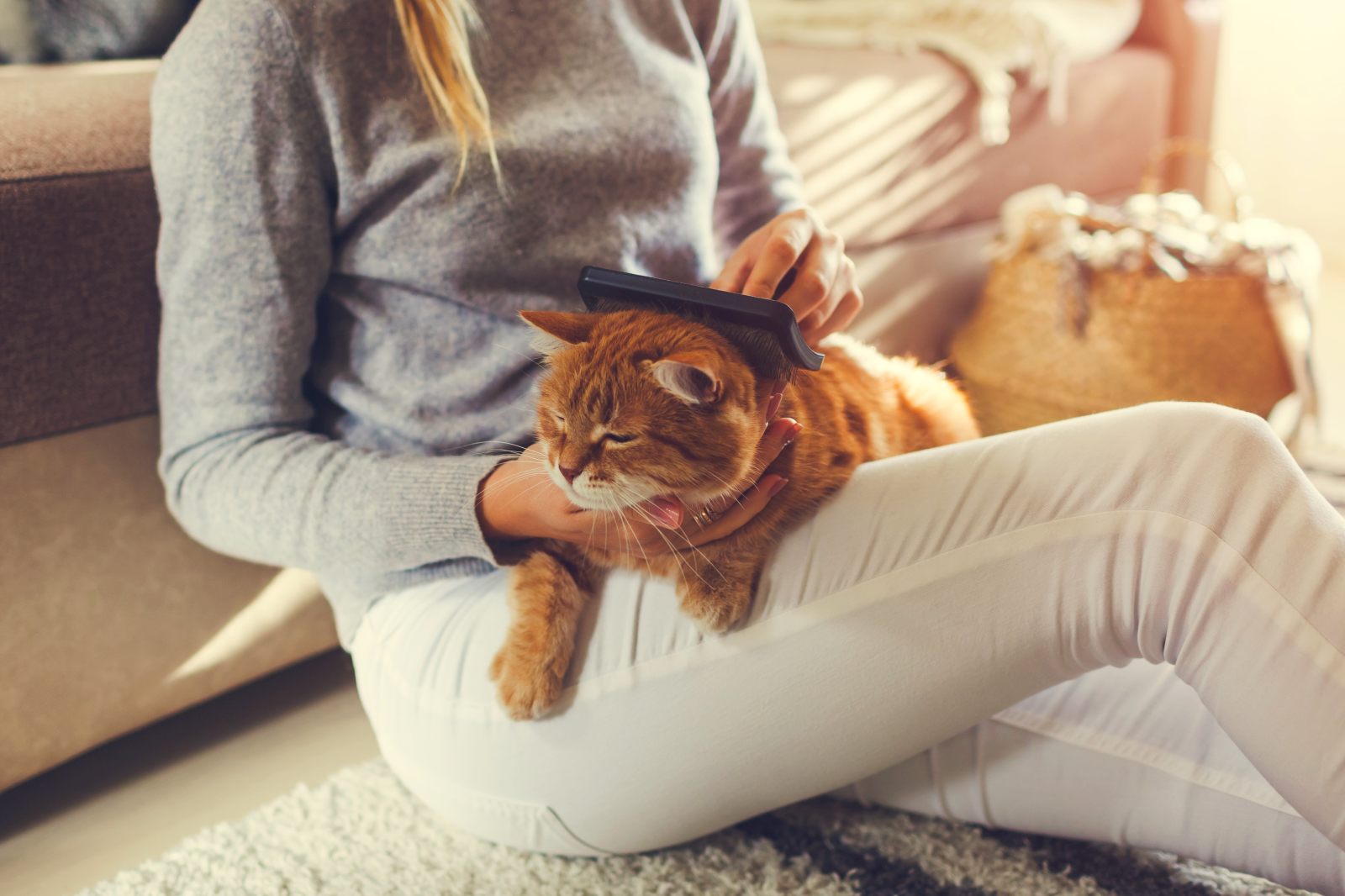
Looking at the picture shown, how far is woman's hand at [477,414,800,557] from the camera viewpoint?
2.81 feet

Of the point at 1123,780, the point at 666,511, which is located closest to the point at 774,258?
the point at 666,511

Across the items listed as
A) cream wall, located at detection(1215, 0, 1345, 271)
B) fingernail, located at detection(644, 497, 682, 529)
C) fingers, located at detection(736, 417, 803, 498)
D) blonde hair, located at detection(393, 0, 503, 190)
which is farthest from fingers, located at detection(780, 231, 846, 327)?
cream wall, located at detection(1215, 0, 1345, 271)

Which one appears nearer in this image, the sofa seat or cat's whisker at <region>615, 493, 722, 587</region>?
cat's whisker at <region>615, 493, 722, 587</region>

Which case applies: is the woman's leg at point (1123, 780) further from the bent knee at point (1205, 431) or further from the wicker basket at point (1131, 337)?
the wicker basket at point (1131, 337)

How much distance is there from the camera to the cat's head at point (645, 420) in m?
0.81

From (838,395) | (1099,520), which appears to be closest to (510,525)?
(838,395)

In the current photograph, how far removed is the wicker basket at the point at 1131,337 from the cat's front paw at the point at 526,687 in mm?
1474

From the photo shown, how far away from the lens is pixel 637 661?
869 millimetres

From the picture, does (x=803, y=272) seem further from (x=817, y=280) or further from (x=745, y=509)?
(x=745, y=509)

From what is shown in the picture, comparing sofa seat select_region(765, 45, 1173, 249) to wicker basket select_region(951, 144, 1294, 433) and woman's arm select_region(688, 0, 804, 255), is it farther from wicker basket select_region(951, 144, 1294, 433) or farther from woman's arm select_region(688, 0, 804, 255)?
woman's arm select_region(688, 0, 804, 255)

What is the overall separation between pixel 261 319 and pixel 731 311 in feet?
1.46

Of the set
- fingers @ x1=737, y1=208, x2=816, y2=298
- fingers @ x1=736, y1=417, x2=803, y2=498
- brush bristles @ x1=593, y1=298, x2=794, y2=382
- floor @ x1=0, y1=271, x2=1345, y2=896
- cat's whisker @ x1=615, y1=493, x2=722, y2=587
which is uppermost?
fingers @ x1=737, y1=208, x2=816, y2=298

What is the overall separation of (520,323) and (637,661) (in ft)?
1.23

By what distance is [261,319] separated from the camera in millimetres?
911
